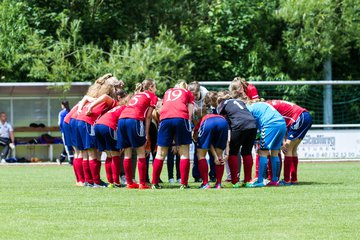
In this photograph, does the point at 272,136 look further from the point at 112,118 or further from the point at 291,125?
the point at 112,118

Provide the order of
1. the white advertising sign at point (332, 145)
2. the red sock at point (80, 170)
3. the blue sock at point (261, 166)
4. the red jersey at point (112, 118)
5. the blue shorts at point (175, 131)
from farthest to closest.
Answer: the white advertising sign at point (332, 145) < the red sock at point (80, 170) < the red jersey at point (112, 118) < the blue sock at point (261, 166) < the blue shorts at point (175, 131)

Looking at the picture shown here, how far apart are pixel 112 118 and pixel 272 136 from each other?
2.72 m

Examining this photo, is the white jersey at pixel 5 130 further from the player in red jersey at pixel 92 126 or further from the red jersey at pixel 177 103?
the red jersey at pixel 177 103

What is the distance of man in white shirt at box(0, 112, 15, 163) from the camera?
30219mm

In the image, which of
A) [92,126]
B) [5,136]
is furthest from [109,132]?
[5,136]

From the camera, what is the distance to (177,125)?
15508mm

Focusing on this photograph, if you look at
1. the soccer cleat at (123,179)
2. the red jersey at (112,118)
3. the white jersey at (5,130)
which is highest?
the red jersey at (112,118)

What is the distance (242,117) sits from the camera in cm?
1609

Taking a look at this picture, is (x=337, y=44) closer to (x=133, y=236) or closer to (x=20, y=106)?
(x=20, y=106)

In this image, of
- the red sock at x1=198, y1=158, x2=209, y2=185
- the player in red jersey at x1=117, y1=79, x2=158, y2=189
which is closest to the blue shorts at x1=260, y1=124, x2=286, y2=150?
the red sock at x1=198, y1=158, x2=209, y2=185

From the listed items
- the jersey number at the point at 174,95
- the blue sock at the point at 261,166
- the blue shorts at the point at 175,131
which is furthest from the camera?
the blue sock at the point at 261,166

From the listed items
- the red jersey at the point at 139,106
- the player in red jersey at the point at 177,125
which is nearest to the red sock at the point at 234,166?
the player in red jersey at the point at 177,125

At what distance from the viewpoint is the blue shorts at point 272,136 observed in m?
16.2

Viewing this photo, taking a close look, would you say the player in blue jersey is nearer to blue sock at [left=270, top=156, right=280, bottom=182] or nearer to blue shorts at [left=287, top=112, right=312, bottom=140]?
blue sock at [left=270, top=156, right=280, bottom=182]
